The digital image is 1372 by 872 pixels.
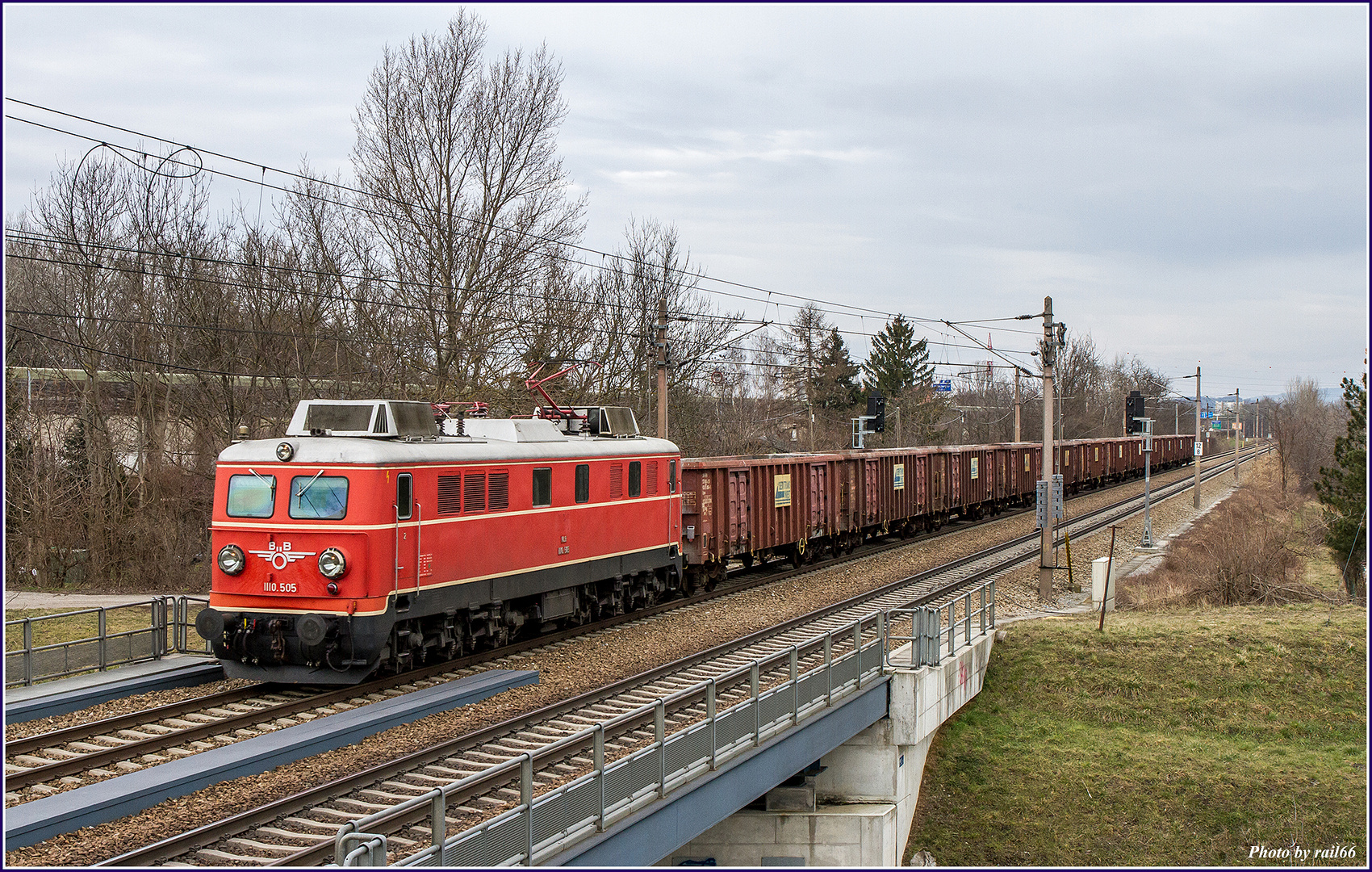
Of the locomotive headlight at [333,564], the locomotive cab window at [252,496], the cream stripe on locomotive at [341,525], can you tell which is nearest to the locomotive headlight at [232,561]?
the cream stripe on locomotive at [341,525]

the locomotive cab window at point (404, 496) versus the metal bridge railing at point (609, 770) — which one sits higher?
the locomotive cab window at point (404, 496)

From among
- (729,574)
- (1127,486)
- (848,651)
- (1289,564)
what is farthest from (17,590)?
(1127,486)

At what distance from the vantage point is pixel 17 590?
97.7 feet

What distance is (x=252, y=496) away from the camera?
13.9 metres

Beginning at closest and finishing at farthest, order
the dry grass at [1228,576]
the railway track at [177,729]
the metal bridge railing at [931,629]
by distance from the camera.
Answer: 1. the railway track at [177,729]
2. the metal bridge railing at [931,629]
3. the dry grass at [1228,576]

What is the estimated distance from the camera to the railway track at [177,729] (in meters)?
10.4

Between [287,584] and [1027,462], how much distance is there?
126 ft

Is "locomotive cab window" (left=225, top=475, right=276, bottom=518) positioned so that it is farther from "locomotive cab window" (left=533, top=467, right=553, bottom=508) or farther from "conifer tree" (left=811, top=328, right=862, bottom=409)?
"conifer tree" (left=811, top=328, right=862, bottom=409)

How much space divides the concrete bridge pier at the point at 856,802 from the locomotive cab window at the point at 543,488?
5574mm

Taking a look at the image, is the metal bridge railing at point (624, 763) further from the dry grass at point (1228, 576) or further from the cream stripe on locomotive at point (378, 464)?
the dry grass at point (1228, 576)

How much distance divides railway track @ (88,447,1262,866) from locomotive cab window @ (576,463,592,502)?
339cm

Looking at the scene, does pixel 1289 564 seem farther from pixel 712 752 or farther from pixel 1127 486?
pixel 1127 486

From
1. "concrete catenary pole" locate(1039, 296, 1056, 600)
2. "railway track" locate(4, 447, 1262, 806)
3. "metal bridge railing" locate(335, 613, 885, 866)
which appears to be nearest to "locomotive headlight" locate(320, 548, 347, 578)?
"railway track" locate(4, 447, 1262, 806)

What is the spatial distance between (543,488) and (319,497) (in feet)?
13.2
